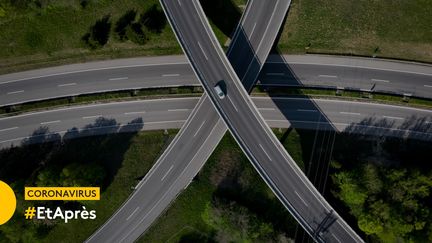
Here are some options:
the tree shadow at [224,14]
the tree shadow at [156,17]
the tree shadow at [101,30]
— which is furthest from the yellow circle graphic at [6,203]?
the tree shadow at [224,14]

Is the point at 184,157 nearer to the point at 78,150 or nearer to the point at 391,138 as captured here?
the point at 78,150

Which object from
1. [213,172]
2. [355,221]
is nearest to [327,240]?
[355,221]

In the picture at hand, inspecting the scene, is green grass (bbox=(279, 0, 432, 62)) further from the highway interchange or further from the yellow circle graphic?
the yellow circle graphic

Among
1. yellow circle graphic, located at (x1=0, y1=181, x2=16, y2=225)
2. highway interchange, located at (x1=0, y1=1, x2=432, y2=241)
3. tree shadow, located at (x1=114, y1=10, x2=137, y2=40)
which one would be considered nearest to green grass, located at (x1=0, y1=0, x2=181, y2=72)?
tree shadow, located at (x1=114, y1=10, x2=137, y2=40)

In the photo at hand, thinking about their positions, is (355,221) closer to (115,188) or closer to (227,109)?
(227,109)

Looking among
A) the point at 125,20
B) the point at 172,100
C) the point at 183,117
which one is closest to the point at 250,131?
the point at 183,117
